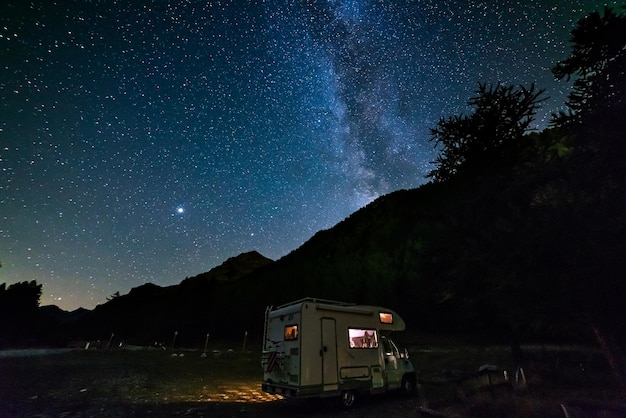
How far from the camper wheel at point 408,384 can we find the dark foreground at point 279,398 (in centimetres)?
32

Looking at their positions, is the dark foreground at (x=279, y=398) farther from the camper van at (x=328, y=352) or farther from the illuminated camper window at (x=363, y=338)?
the illuminated camper window at (x=363, y=338)

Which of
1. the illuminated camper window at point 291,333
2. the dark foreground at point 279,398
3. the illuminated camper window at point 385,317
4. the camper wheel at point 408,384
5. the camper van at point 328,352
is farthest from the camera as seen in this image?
the camper wheel at point 408,384

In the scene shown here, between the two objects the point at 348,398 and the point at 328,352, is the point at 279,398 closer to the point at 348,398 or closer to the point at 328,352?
the point at 348,398

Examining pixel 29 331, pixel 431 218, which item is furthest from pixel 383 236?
pixel 29 331

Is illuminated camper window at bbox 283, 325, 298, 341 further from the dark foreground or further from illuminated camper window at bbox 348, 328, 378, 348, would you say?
the dark foreground

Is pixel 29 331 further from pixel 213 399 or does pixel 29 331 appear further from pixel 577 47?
pixel 577 47

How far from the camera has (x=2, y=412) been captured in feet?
30.6

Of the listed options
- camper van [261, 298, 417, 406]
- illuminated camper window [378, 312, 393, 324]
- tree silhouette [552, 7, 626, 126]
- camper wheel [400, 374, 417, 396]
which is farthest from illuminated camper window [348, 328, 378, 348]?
tree silhouette [552, 7, 626, 126]

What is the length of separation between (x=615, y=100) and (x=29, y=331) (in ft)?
262

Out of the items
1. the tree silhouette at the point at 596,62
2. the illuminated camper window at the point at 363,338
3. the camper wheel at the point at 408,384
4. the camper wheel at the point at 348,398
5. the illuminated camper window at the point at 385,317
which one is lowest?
the camper wheel at the point at 348,398

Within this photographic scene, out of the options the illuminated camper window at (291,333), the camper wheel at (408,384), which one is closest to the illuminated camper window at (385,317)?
the camper wheel at (408,384)

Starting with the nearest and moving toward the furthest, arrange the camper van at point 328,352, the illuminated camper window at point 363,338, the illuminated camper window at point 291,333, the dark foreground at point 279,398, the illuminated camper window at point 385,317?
the dark foreground at point 279,398, the camper van at point 328,352, the illuminated camper window at point 291,333, the illuminated camper window at point 363,338, the illuminated camper window at point 385,317

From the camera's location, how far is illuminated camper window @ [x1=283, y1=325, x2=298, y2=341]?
10.8 meters

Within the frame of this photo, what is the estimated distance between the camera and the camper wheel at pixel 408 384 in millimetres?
12934
